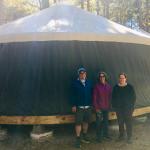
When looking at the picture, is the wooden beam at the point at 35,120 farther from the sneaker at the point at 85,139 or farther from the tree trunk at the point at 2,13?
the tree trunk at the point at 2,13

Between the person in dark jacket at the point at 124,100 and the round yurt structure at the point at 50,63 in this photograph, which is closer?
the person in dark jacket at the point at 124,100

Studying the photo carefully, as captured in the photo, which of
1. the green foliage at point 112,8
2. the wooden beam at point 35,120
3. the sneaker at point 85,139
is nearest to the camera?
the sneaker at point 85,139

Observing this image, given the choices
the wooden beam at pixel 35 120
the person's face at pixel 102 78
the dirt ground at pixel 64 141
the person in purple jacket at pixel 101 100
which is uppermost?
the person's face at pixel 102 78

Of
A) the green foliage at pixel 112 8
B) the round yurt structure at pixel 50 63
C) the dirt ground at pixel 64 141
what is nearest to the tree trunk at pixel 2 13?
the green foliage at pixel 112 8

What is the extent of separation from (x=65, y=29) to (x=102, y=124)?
2199 mm

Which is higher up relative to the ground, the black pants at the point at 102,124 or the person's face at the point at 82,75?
the person's face at the point at 82,75

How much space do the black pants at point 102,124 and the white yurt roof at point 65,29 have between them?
1.60m

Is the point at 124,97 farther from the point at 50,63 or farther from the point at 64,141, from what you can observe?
the point at 50,63

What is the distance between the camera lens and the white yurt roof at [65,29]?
6.64 meters

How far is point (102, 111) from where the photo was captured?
7.03 metres

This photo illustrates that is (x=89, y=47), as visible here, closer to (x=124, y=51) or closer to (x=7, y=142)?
(x=124, y=51)

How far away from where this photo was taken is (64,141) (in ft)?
23.4

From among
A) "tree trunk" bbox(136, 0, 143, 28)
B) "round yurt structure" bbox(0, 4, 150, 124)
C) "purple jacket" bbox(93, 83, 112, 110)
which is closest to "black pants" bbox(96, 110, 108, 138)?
"purple jacket" bbox(93, 83, 112, 110)

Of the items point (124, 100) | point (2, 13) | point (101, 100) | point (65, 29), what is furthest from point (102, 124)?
point (2, 13)
